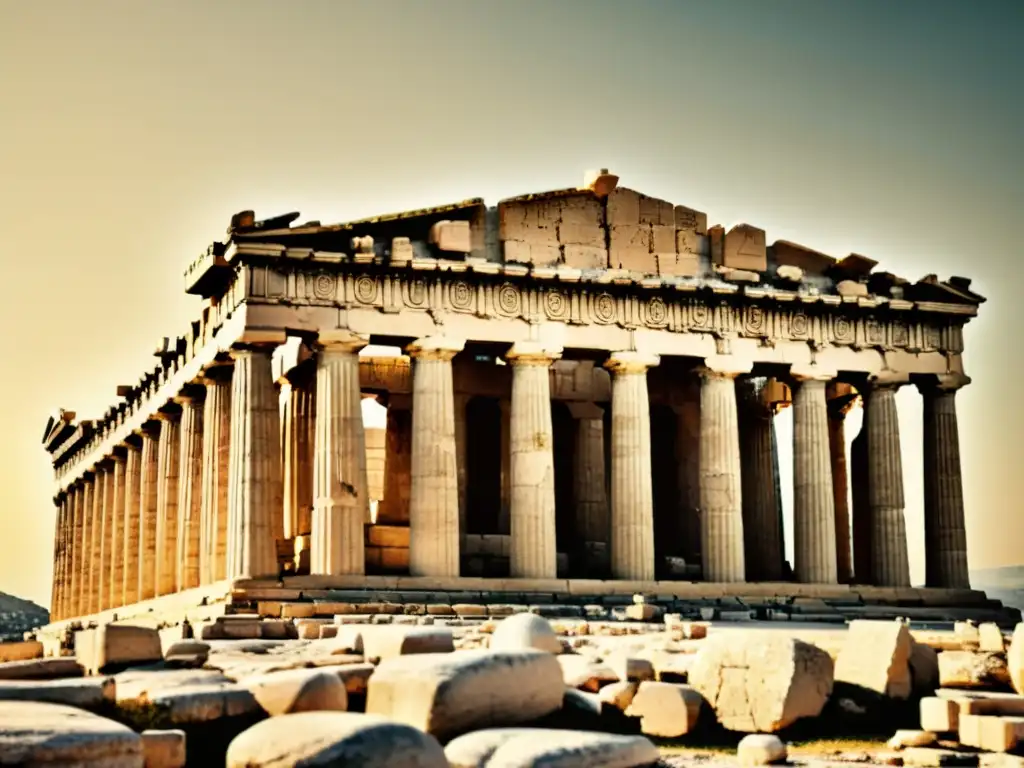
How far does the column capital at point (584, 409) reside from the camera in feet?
149

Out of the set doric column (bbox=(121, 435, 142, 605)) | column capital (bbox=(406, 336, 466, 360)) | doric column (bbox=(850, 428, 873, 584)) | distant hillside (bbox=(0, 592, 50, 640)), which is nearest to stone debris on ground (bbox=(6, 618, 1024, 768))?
column capital (bbox=(406, 336, 466, 360))

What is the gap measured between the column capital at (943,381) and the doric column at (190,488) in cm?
1859

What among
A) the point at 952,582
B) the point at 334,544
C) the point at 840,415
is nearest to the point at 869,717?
the point at 334,544

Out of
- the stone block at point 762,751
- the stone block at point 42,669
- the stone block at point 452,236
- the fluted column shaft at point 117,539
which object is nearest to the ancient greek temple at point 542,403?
the stone block at point 452,236

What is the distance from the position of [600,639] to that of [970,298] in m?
21.0

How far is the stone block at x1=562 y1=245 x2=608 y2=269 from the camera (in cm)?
3978

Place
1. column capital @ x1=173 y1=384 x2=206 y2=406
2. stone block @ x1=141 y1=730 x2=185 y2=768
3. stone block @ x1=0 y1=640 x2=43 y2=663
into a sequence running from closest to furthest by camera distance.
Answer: stone block @ x1=141 y1=730 x2=185 y2=768, stone block @ x1=0 y1=640 x2=43 y2=663, column capital @ x1=173 y1=384 x2=206 y2=406

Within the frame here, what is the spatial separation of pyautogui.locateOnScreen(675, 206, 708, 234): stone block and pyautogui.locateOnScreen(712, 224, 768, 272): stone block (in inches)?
23.6

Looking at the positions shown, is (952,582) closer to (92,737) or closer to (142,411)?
(142,411)

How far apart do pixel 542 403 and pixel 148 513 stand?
49.6ft

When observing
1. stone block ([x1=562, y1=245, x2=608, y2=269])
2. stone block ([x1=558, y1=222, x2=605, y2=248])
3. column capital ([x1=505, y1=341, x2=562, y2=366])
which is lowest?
column capital ([x1=505, y1=341, x2=562, y2=366])

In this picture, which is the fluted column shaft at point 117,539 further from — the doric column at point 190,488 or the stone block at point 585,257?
the stone block at point 585,257

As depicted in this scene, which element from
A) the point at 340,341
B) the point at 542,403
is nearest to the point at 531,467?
the point at 542,403

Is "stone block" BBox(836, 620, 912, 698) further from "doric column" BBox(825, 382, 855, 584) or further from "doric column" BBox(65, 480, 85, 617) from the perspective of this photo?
"doric column" BBox(65, 480, 85, 617)
